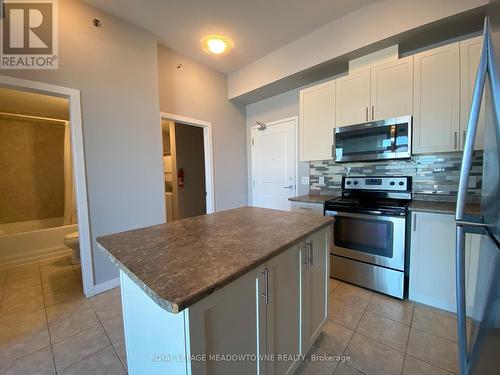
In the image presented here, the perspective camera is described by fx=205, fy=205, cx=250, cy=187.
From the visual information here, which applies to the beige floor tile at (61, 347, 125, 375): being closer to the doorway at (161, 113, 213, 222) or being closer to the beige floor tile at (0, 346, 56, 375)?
the beige floor tile at (0, 346, 56, 375)

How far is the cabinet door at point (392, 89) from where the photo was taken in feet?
6.74

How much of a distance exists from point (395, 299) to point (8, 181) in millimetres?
6092

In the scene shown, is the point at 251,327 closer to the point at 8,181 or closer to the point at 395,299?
the point at 395,299

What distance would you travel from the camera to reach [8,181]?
3.66 metres

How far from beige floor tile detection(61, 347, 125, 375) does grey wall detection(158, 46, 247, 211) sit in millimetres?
2327

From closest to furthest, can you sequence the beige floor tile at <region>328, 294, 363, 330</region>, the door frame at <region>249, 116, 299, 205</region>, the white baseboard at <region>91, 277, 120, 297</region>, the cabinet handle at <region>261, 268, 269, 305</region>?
the cabinet handle at <region>261, 268, 269, 305</region>, the beige floor tile at <region>328, 294, 363, 330</region>, the white baseboard at <region>91, 277, 120, 297</region>, the door frame at <region>249, 116, 299, 205</region>

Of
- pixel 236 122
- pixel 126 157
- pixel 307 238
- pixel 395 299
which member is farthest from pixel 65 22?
pixel 395 299

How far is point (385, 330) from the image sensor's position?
164 centimetres

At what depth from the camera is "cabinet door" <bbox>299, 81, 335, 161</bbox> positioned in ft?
8.50

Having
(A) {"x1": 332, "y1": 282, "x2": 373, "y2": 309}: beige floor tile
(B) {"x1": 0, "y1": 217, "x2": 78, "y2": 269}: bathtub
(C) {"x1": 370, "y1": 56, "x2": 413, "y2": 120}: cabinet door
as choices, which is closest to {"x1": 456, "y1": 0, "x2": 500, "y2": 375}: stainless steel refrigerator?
(A) {"x1": 332, "y1": 282, "x2": 373, "y2": 309}: beige floor tile

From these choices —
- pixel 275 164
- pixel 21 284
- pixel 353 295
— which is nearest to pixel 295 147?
pixel 275 164

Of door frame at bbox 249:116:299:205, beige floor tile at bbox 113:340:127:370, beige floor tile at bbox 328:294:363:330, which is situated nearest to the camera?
beige floor tile at bbox 113:340:127:370

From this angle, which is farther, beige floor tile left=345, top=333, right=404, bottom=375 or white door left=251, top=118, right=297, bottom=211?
white door left=251, top=118, right=297, bottom=211

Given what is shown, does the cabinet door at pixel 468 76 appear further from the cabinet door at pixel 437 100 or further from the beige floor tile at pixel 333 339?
the beige floor tile at pixel 333 339
